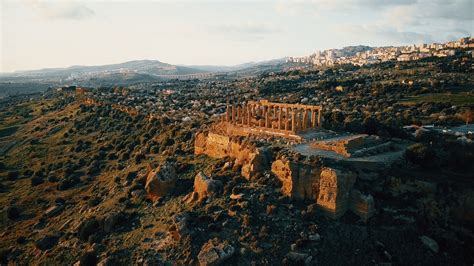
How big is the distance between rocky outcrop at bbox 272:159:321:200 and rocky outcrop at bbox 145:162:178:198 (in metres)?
10.5

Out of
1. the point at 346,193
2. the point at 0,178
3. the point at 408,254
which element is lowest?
the point at 0,178

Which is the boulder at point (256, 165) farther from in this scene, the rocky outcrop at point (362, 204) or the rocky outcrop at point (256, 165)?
the rocky outcrop at point (362, 204)

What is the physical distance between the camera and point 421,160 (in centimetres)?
2777

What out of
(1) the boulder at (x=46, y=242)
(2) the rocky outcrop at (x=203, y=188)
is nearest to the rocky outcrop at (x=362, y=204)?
(2) the rocky outcrop at (x=203, y=188)

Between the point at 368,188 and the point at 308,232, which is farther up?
the point at 368,188

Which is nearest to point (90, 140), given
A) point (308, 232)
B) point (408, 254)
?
point (308, 232)

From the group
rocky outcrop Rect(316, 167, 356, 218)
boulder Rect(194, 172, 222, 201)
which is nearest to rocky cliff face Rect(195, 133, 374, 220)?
rocky outcrop Rect(316, 167, 356, 218)

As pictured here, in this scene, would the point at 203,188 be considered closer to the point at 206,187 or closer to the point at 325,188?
the point at 206,187

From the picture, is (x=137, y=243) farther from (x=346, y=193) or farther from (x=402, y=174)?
(x=402, y=174)

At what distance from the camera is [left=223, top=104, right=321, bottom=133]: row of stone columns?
3781 cm

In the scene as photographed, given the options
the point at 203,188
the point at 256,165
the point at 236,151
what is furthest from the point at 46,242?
the point at 256,165

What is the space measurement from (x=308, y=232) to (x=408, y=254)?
5.87m

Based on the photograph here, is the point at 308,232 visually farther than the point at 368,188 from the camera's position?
No

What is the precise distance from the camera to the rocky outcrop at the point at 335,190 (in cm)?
2567
